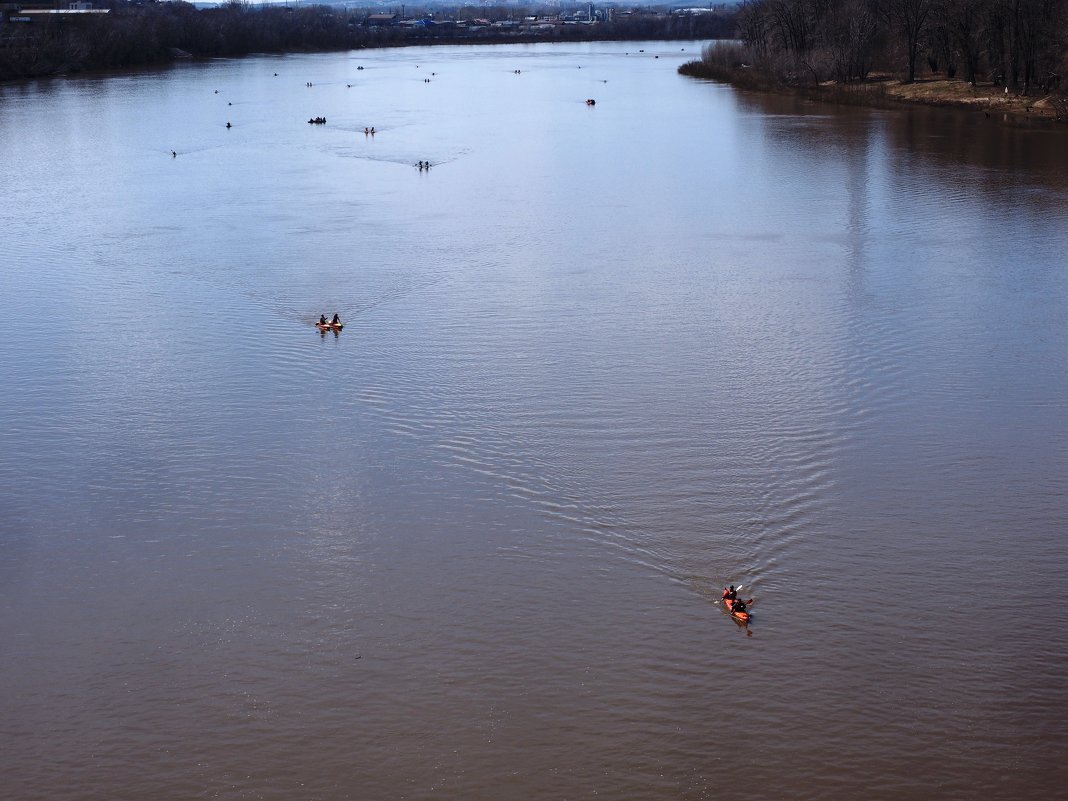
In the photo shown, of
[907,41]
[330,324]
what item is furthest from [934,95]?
[330,324]

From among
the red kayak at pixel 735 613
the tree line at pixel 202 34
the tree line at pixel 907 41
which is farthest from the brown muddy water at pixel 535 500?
the tree line at pixel 202 34

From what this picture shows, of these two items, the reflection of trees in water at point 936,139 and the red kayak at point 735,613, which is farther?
the reflection of trees in water at point 936,139

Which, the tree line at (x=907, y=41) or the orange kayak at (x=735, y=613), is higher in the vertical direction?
the tree line at (x=907, y=41)

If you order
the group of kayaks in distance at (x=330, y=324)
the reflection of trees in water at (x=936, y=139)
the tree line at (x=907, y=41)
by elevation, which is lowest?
the group of kayaks in distance at (x=330, y=324)

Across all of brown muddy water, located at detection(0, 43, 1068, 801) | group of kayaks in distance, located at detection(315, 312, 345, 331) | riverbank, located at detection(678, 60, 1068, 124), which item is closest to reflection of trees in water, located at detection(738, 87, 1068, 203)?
riverbank, located at detection(678, 60, 1068, 124)

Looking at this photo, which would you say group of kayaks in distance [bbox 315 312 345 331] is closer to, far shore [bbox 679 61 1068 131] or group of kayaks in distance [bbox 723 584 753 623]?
group of kayaks in distance [bbox 723 584 753 623]

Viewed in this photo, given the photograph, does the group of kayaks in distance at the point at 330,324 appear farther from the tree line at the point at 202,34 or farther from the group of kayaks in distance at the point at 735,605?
the tree line at the point at 202,34

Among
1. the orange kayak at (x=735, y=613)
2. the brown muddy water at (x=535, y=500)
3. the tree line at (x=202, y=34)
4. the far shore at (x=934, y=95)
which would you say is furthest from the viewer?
the tree line at (x=202, y=34)

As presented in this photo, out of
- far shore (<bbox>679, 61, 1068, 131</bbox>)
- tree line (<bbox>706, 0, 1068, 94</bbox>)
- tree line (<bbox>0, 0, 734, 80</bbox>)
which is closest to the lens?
far shore (<bbox>679, 61, 1068, 131</bbox>)
